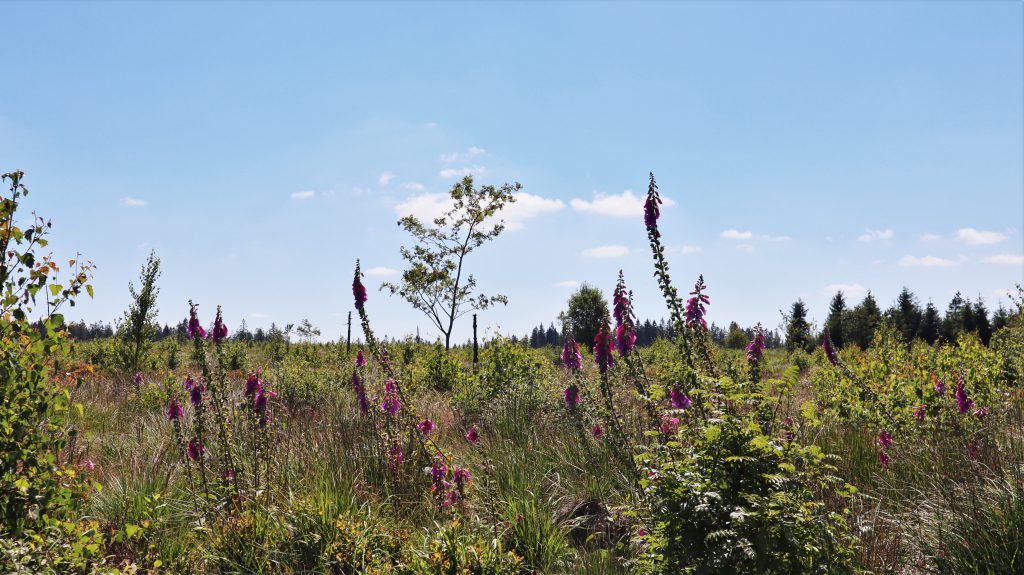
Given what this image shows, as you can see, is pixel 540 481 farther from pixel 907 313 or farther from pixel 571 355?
pixel 907 313

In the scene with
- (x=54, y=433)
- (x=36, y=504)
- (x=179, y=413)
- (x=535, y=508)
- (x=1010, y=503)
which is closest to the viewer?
(x=36, y=504)

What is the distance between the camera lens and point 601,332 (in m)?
4.78

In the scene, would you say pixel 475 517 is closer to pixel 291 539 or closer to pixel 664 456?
pixel 291 539

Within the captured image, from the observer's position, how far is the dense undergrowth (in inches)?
110

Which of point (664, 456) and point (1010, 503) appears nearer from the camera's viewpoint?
point (664, 456)

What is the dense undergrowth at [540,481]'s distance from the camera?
9.18ft

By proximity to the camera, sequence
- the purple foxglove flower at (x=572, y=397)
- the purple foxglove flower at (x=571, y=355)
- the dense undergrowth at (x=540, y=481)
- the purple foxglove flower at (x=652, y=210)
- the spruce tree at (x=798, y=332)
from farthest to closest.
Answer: the spruce tree at (x=798, y=332), the purple foxglove flower at (x=571, y=355), the purple foxglove flower at (x=572, y=397), the purple foxglove flower at (x=652, y=210), the dense undergrowth at (x=540, y=481)

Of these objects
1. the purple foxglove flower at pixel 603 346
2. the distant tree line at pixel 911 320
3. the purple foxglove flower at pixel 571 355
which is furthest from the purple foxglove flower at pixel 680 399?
the distant tree line at pixel 911 320

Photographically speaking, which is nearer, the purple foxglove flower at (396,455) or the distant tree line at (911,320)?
the purple foxglove flower at (396,455)

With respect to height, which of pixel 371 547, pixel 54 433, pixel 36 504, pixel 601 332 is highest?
pixel 601 332

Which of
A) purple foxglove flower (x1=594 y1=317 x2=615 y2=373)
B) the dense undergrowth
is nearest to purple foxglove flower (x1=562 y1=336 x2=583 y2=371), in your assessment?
the dense undergrowth

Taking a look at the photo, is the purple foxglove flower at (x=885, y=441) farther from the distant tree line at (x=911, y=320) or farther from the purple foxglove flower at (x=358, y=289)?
the distant tree line at (x=911, y=320)

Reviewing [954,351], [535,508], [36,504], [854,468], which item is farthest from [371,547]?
[954,351]

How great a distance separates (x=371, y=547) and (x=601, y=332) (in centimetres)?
260
